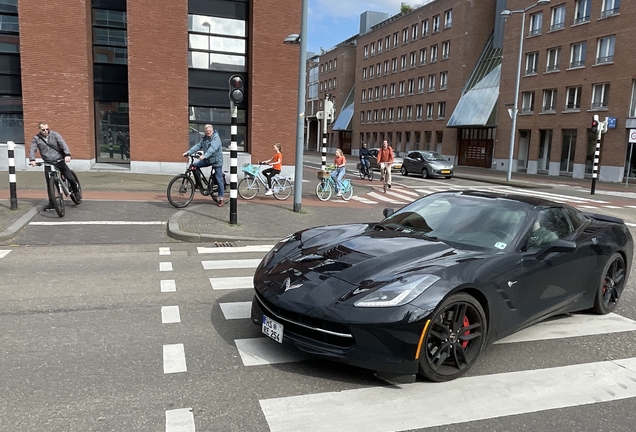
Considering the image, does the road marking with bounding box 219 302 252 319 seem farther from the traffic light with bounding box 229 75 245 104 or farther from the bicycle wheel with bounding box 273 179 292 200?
the bicycle wheel with bounding box 273 179 292 200

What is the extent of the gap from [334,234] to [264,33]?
16553 mm

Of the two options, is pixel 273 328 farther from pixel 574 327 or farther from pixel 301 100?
pixel 301 100

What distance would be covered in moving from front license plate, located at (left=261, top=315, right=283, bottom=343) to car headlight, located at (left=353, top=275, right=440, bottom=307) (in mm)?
659

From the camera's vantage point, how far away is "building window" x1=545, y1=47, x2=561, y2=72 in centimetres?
3684

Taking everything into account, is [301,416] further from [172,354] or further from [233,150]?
[233,150]

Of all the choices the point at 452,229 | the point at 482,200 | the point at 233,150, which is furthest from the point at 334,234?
the point at 233,150

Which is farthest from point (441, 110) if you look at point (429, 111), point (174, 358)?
point (174, 358)

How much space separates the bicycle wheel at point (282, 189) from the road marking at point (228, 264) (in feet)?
22.0

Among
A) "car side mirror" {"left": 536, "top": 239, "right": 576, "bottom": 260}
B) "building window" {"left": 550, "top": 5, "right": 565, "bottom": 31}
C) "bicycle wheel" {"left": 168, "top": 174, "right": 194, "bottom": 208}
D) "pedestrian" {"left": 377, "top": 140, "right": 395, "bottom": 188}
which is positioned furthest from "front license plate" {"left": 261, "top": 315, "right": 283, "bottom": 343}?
"building window" {"left": 550, "top": 5, "right": 565, "bottom": 31}

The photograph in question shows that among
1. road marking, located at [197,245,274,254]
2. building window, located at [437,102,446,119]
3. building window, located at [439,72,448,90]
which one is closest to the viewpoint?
Result: road marking, located at [197,245,274,254]

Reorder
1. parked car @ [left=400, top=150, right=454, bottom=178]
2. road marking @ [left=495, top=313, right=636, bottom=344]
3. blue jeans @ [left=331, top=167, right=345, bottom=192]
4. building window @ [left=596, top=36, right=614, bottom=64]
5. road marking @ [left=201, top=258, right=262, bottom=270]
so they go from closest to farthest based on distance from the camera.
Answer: road marking @ [left=495, top=313, right=636, bottom=344] → road marking @ [left=201, top=258, right=262, bottom=270] → blue jeans @ [left=331, top=167, right=345, bottom=192] → parked car @ [left=400, top=150, right=454, bottom=178] → building window @ [left=596, top=36, right=614, bottom=64]

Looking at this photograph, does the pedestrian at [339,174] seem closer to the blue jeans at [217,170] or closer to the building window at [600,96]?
the blue jeans at [217,170]

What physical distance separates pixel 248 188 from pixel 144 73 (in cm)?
843

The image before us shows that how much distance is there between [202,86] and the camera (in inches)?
794
